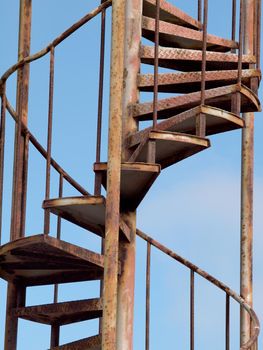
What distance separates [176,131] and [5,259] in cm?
183

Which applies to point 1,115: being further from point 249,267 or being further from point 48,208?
point 249,267

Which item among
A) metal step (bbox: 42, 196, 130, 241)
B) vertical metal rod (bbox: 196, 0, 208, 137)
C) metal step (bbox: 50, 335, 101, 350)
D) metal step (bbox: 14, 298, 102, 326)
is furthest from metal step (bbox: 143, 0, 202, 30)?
metal step (bbox: 50, 335, 101, 350)

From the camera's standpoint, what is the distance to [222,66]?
15.0 metres

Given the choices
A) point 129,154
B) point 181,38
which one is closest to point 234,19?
point 181,38

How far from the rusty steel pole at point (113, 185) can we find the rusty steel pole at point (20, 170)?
4.08 feet

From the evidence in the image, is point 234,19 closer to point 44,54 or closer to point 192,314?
point 44,54

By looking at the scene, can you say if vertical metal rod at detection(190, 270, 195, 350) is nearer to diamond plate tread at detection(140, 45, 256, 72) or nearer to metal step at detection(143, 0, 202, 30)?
diamond plate tread at detection(140, 45, 256, 72)

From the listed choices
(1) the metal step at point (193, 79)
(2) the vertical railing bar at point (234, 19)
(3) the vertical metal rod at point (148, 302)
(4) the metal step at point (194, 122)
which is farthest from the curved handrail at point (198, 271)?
(2) the vertical railing bar at point (234, 19)

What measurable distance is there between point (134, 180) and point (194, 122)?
67 cm

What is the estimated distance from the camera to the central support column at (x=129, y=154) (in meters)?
14.4

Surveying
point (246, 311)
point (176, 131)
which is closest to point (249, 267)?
point (246, 311)

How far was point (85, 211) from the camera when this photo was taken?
46.6ft

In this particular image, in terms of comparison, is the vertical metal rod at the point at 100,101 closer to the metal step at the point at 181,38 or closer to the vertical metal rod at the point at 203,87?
the vertical metal rod at the point at 203,87

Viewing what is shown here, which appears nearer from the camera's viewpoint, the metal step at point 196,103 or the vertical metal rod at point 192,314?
the metal step at point 196,103
